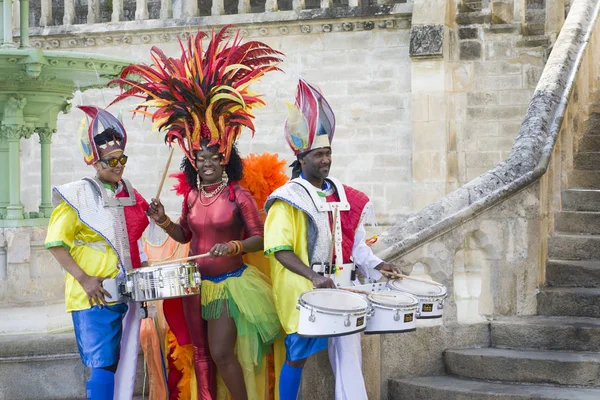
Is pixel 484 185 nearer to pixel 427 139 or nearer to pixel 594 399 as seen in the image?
pixel 594 399

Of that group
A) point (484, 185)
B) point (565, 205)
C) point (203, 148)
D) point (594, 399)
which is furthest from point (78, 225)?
point (565, 205)

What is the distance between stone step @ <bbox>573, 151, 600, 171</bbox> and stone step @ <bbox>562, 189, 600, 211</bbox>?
0.50 metres

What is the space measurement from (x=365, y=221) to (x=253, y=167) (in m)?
0.73

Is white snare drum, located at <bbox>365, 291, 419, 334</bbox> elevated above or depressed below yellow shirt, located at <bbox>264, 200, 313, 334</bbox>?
below

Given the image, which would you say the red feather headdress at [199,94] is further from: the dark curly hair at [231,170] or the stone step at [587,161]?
the stone step at [587,161]

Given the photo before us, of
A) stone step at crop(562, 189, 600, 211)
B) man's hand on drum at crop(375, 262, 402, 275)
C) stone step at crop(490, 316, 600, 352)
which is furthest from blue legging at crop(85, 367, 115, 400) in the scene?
stone step at crop(562, 189, 600, 211)

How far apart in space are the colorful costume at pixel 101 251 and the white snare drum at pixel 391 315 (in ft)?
4.33

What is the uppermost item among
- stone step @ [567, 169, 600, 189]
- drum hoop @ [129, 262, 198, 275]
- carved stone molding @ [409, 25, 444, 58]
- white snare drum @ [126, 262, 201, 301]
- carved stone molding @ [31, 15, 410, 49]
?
carved stone molding @ [31, 15, 410, 49]

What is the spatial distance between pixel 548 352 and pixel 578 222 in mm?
1423

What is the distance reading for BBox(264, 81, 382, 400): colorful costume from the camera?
5.65m

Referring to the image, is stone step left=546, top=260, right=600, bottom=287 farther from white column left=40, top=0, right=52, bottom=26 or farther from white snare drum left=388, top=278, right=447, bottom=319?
white column left=40, top=0, right=52, bottom=26

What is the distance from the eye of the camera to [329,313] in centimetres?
514

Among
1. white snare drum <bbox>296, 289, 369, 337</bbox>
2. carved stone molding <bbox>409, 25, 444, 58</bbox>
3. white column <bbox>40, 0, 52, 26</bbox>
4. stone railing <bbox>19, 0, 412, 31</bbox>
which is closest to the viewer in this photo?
white snare drum <bbox>296, 289, 369, 337</bbox>

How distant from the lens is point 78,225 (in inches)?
230
